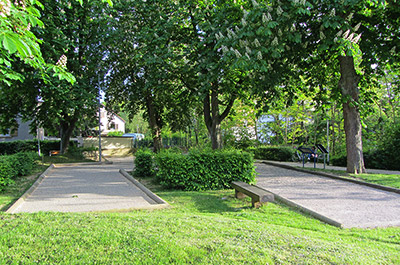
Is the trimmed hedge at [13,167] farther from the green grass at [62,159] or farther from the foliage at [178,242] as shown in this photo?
the green grass at [62,159]

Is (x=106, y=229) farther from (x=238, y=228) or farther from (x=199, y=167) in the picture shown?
(x=199, y=167)

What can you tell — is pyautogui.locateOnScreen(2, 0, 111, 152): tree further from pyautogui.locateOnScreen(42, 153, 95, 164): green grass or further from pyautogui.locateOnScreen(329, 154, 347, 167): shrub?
pyautogui.locateOnScreen(329, 154, 347, 167): shrub

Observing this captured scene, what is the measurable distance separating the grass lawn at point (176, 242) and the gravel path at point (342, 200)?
0.79 meters

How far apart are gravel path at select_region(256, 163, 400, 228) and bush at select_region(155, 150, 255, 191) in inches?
47.5

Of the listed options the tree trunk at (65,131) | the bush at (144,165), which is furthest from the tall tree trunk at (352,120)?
the tree trunk at (65,131)

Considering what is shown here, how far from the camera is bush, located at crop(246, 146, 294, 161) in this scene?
21234 millimetres

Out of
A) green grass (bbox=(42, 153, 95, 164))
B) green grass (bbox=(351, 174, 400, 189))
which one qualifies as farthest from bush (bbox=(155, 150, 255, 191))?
green grass (bbox=(42, 153, 95, 164))

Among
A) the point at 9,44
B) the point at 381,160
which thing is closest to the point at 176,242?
the point at 9,44

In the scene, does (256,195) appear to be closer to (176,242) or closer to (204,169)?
(204,169)

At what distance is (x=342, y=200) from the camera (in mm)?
7902

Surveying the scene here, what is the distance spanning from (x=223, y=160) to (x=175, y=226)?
5.14 m

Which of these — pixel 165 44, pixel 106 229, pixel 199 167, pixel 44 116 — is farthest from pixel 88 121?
pixel 106 229

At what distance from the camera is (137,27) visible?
1759 centimetres

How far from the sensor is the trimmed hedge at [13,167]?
29.8ft
